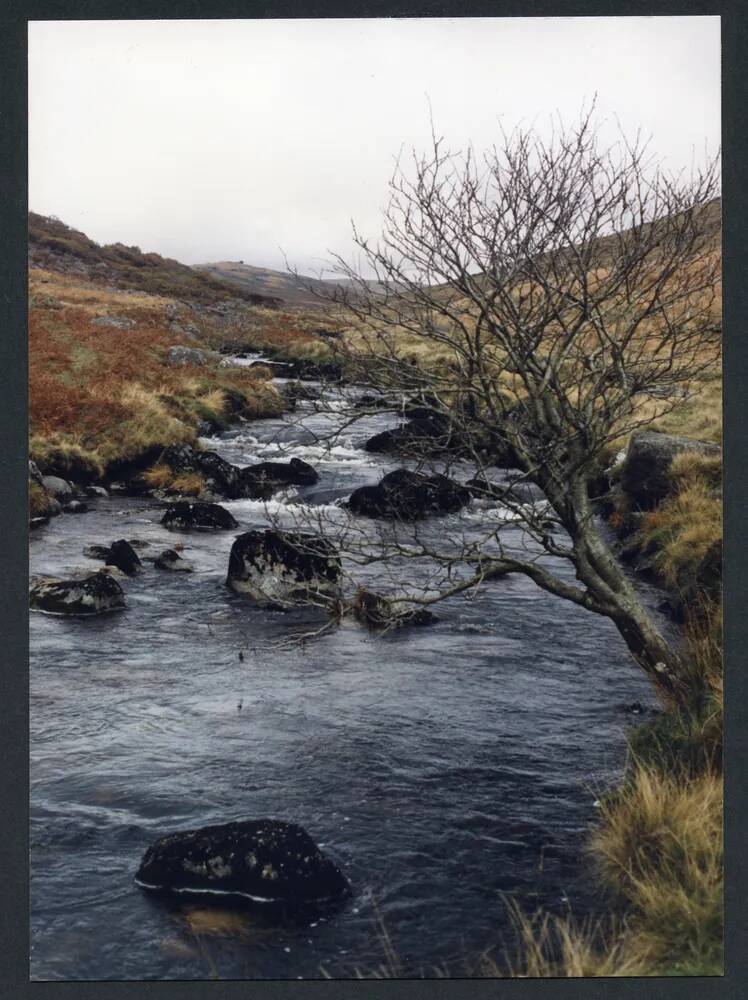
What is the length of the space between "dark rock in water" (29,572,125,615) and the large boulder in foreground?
338 inches

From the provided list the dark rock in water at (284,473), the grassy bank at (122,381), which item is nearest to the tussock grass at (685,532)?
the grassy bank at (122,381)

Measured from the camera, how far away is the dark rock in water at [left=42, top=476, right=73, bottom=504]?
54.1ft

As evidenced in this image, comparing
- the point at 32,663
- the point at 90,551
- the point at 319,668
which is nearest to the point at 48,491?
the point at 90,551

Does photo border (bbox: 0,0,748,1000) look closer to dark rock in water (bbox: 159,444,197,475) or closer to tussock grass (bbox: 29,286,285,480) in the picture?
tussock grass (bbox: 29,286,285,480)

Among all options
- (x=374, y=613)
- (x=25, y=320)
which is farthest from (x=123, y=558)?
(x=25, y=320)

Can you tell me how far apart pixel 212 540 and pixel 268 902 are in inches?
360

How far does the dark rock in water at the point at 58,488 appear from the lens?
1648 centimetres

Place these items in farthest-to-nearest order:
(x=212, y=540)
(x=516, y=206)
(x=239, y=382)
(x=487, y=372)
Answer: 1. (x=239, y=382)
2. (x=212, y=540)
3. (x=487, y=372)
4. (x=516, y=206)

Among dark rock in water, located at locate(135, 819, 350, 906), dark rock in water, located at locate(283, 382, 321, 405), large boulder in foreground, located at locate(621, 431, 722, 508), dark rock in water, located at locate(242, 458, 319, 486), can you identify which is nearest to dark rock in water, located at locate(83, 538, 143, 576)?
dark rock in water, located at locate(283, 382, 321, 405)

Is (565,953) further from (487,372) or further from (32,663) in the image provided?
(32,663)

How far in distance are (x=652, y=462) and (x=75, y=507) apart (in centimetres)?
990

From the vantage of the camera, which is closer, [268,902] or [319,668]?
[268,902]

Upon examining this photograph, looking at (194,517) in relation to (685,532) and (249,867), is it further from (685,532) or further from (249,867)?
(249,867)

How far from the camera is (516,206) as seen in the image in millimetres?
8500
